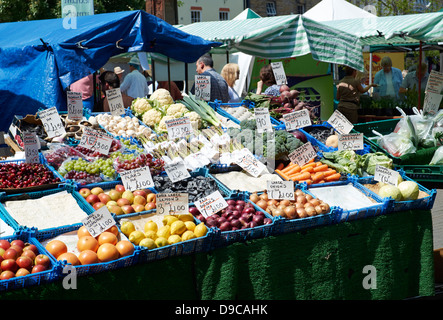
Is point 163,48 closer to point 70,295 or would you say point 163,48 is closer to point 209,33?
point 209,33

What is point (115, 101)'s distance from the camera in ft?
19.2

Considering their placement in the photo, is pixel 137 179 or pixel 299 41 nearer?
pixel 137 179

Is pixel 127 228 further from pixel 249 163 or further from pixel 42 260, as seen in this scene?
pixel 249 163

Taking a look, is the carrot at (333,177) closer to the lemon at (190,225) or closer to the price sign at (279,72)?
the lemon at (190,225)

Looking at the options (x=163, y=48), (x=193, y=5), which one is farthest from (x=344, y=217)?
(x=193, y=5)

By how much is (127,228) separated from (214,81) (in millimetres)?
4061

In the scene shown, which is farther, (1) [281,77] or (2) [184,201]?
(1) [281,77]

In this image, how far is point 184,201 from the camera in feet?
12.0

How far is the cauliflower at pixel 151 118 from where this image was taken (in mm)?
5945

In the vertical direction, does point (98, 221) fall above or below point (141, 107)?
below

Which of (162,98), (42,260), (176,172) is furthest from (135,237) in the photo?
(162,98)

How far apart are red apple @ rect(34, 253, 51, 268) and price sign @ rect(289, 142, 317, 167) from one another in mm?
2664

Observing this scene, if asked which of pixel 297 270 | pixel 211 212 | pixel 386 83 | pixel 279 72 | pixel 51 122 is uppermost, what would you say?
pixel 279 72
